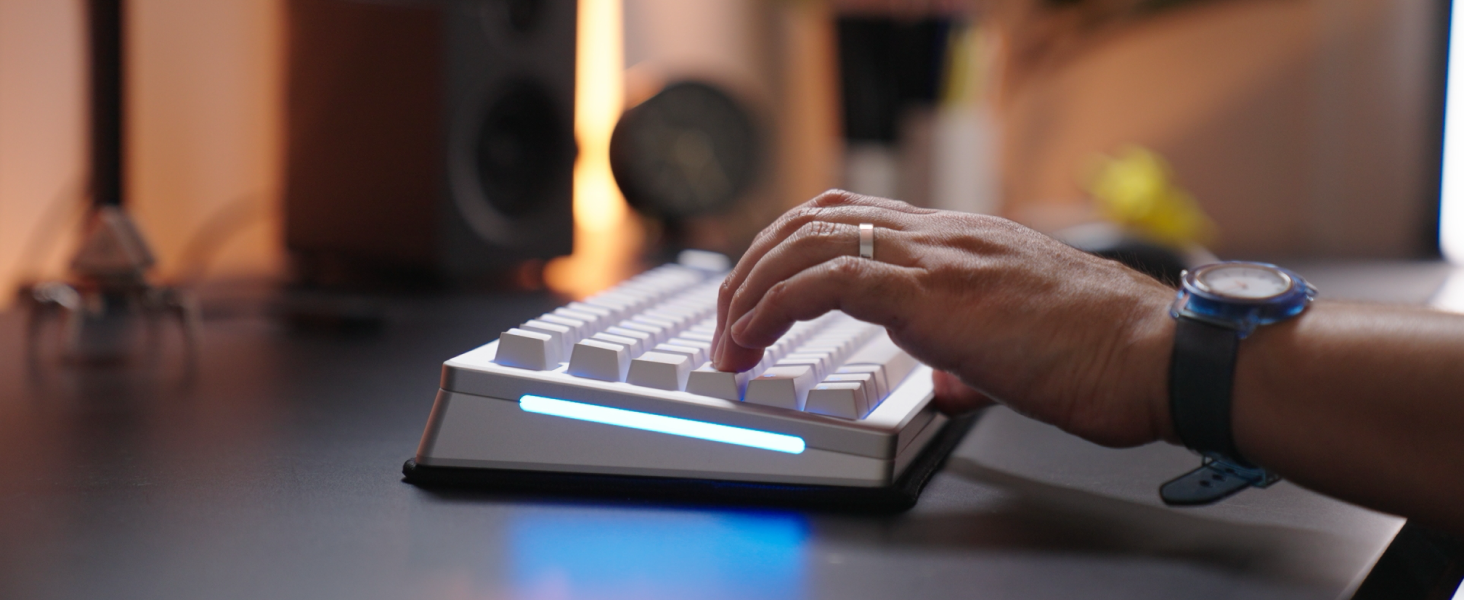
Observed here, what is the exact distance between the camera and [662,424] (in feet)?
1.21

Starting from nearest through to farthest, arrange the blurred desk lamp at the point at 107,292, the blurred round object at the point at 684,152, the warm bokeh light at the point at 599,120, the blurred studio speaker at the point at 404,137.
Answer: the blurred desk lamp at the point at 107,292 → the blurred studio speaker at the point at 404,137 → the blurred round object at the point at 684,152 → the warm bokeh light at the point at 599,120

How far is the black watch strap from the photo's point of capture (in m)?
0.35

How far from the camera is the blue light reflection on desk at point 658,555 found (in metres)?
0.28

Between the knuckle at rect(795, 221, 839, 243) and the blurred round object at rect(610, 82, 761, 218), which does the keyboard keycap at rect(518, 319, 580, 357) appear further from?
the blurred round object at rect(610, 82, 761, 218)

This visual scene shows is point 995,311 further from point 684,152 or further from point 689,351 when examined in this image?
point 684,152

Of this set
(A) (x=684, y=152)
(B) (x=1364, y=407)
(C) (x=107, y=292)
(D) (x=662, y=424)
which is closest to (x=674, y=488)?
(D) (x=662, y=424)

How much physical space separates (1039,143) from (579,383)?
5.30 feet

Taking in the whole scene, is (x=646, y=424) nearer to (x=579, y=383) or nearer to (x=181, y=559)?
(x=579, y=383)

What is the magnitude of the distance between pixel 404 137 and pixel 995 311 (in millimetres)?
641

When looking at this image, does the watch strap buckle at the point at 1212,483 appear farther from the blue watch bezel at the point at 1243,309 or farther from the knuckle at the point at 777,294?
the knuckle at the point at 777,294

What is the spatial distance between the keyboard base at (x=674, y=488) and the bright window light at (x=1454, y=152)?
1431mm

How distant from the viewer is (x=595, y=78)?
1.56 m

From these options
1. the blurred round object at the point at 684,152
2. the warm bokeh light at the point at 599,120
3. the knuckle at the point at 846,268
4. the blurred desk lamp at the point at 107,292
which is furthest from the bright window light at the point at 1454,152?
the blurred desk lamp at the point at 107,292

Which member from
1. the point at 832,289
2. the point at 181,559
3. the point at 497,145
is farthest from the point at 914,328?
the point at 497,145
